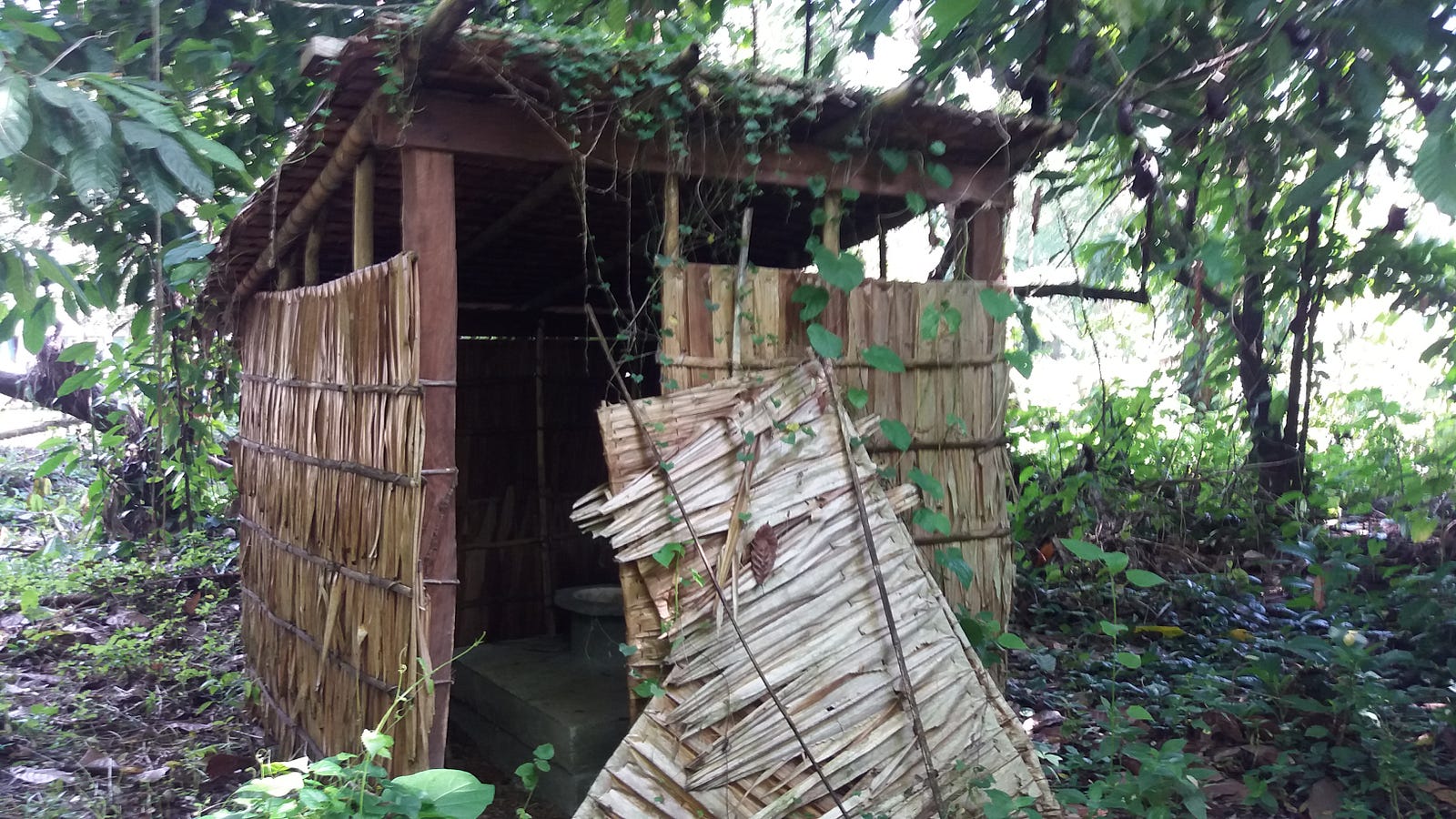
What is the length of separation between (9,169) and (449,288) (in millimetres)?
1318

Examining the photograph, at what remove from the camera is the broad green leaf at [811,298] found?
3.21 meters

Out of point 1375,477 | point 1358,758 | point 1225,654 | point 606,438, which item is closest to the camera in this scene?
point 606,438

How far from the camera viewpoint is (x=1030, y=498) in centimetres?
564

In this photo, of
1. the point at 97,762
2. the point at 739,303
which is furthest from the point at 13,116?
the point at 97,762

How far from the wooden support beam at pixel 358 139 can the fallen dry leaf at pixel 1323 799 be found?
3780 mm

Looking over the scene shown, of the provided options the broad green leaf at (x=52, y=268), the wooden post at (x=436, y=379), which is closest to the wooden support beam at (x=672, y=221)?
the wooden post at (x=436, y=379)

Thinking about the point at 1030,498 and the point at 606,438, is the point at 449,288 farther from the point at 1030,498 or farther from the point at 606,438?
the point at 1030,498

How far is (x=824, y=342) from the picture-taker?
10.2 ft

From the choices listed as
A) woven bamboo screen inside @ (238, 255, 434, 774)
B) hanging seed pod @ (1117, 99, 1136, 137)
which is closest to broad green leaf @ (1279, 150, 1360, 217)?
hanging seed pod @ (1117, 99, 1136, 137)

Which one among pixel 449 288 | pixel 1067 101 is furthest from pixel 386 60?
pixel 1067 101

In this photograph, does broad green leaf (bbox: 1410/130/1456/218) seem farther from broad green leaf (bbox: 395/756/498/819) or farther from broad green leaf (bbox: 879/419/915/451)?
broad green leaf (bbox: 395/756/498/819)

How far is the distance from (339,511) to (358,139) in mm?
1425

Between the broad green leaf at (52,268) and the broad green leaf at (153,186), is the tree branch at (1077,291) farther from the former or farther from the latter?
the broad green leaf at (52,268)

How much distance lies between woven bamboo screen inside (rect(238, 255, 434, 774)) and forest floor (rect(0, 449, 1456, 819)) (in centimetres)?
70
